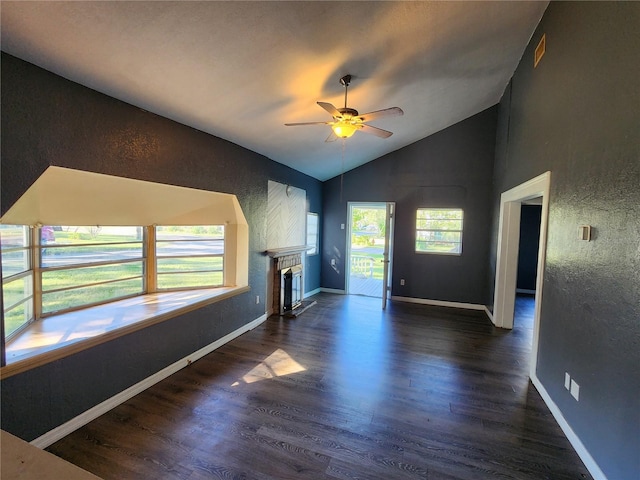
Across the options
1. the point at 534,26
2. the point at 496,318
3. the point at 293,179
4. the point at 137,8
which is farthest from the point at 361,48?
the point at 496,318

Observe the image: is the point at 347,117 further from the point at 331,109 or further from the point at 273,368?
the point at 273,368

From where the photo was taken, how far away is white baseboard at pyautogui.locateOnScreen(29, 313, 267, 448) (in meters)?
1.98

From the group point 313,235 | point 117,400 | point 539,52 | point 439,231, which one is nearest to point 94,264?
point 117,400

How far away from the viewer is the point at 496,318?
15.0 ft

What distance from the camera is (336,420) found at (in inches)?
90.1

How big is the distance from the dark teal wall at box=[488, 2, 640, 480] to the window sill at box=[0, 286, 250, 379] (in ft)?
11.1

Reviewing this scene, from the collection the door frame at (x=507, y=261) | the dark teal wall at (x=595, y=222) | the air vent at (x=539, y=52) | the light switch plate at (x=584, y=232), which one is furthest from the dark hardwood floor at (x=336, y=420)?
the air vent at (x=539, y=52)

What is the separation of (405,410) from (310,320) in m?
2.38

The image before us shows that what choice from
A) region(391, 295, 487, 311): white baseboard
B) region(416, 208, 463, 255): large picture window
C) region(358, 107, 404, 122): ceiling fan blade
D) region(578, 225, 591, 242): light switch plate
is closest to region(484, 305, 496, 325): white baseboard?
region(391, 295, 487, 311): white baseboard

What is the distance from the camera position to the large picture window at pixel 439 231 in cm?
569

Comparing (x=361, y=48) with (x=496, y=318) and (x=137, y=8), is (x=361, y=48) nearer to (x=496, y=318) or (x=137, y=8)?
(x=137, y=8)

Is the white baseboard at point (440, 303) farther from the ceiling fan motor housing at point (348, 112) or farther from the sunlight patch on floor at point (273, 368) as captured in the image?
the ceiling fan motor housing at point (348, 112)

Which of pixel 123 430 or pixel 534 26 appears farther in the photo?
pixel 534 26

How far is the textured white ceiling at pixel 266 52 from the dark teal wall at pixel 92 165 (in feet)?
0.45
